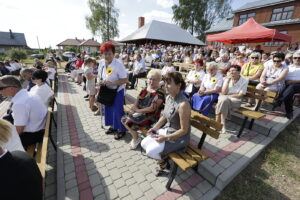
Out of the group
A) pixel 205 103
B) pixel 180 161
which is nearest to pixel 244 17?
pixel 205 103

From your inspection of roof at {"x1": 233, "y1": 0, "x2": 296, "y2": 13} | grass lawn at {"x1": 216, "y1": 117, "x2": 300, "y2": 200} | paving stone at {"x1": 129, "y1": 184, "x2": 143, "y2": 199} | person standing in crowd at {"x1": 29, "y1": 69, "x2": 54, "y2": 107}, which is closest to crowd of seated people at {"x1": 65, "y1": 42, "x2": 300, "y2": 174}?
paving stone at {"x1": 129, "y1": 184, "x2": 143, "y2": 199}

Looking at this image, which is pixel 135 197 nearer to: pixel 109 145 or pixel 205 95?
pixel 109 145

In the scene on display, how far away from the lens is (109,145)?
10.8 feet

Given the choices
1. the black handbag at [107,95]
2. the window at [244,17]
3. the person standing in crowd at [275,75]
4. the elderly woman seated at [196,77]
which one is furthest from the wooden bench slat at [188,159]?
the window at [244,17]

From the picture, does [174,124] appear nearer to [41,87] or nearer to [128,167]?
[128,167]

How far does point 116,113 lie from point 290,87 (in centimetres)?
454

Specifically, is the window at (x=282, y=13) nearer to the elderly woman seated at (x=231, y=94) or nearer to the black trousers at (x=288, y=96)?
the black trousers at (x=288, y=96)

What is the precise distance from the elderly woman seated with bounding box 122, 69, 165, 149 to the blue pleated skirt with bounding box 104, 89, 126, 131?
1.17ft

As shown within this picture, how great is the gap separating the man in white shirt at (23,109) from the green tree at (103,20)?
34361mm

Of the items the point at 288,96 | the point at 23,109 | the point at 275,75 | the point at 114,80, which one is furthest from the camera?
the point at 275,75

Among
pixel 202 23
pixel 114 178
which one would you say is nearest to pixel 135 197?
pixel 114 178

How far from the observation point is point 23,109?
2182 mm

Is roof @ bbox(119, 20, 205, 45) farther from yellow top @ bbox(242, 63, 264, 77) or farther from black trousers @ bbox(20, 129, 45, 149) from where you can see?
black trousers @ bbox(20, 129, 45, 149)

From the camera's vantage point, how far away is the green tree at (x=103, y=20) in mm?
30875
